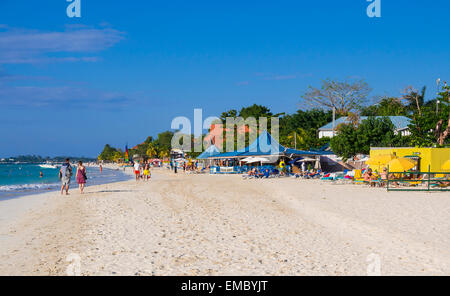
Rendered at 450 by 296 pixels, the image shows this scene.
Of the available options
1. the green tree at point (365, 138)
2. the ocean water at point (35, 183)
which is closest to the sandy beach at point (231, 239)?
the ocean water at point (35, 183)

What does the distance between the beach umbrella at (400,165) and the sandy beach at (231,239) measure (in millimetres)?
5908

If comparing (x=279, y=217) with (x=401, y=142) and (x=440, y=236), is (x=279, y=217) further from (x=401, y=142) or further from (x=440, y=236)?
(x=401, y=142)

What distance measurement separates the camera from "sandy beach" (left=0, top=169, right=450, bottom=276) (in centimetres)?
627

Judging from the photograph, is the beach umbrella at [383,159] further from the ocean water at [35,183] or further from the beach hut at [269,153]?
the ocean water at [35,183]

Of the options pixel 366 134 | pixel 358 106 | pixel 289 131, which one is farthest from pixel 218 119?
pixel 366 134

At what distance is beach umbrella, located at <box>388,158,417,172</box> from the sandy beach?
19.4 ft

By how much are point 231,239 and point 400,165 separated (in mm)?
14152

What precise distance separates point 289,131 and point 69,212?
57.8 metres

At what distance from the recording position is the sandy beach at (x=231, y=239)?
6.27 meters

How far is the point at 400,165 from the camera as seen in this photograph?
65.2 feet

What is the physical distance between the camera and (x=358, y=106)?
63219 mm

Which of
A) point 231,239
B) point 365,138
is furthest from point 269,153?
point 231,239

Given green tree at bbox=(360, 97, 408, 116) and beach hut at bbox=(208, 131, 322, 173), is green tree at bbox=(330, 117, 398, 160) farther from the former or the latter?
green tree at bbox=(360, 97, 408, 116)

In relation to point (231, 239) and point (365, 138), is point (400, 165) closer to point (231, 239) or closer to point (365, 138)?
point (231, 239)
